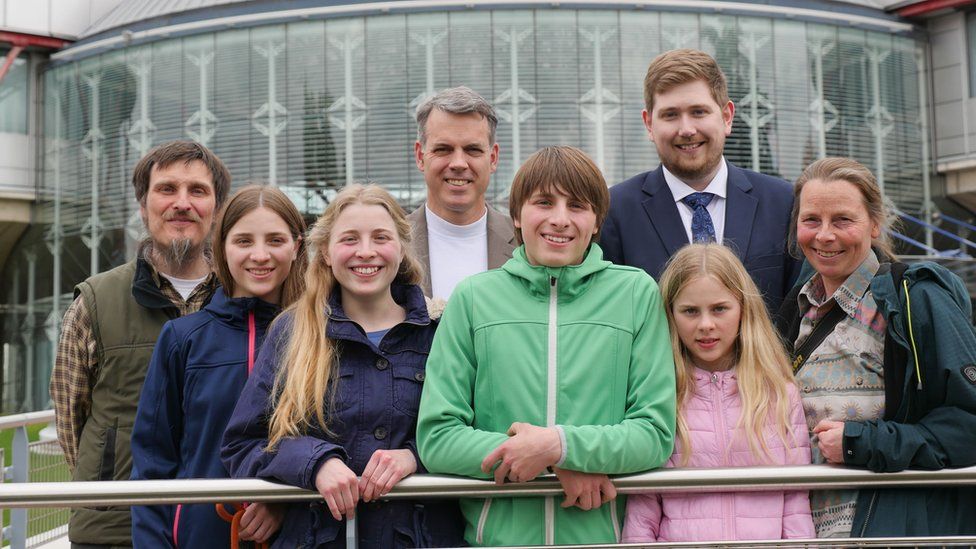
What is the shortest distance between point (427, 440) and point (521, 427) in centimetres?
32

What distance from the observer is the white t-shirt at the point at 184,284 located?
4262 millimetres

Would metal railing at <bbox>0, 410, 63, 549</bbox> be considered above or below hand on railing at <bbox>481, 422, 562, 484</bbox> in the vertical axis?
below

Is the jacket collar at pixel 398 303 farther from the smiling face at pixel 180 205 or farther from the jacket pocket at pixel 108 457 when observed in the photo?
the jacket pocket at pixel 108 457

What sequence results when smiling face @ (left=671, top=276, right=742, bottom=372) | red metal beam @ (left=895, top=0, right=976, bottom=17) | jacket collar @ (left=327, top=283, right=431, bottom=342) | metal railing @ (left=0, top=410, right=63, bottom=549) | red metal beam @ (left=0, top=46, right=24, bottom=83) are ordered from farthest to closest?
red metal beam @ (left=0, top=46, right=24, bottom=83) < red metal beam @ (left=895, top=0, right=976, bottom=17) < metal railing @ (left=0, top=410, right=63, bottom=549) < smiling face @ (left=671, top=276, right=742, bottom=372) < jacket collar @ (left=327, top=283, right=431, bottom=342)

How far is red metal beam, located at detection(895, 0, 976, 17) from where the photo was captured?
71.6 feet

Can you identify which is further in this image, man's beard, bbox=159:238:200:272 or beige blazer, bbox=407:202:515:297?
beige blazer, bbox=407:202:515:297

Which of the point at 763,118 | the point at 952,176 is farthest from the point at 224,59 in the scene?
the point at 952,176

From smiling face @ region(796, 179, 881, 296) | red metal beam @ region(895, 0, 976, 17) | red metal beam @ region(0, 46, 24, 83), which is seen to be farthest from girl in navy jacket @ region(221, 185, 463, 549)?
red metal beam @ region(0, 46, 24, 83)

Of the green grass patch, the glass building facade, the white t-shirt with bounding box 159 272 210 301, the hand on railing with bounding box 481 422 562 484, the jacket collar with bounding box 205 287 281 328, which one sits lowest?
the green grass patch

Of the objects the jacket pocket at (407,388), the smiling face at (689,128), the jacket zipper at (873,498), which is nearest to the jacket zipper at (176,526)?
the jacket pocket at (407,388)

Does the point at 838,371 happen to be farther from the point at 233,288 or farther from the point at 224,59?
the point at 224,59

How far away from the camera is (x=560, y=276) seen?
10.5 ft

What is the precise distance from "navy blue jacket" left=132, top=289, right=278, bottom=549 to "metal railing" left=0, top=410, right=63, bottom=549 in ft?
9.71

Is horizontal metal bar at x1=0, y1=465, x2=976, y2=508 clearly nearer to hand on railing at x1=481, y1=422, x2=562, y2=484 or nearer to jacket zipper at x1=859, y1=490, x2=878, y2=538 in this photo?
hand on railing at x1=481, y1=422, x2=562, y2=484
